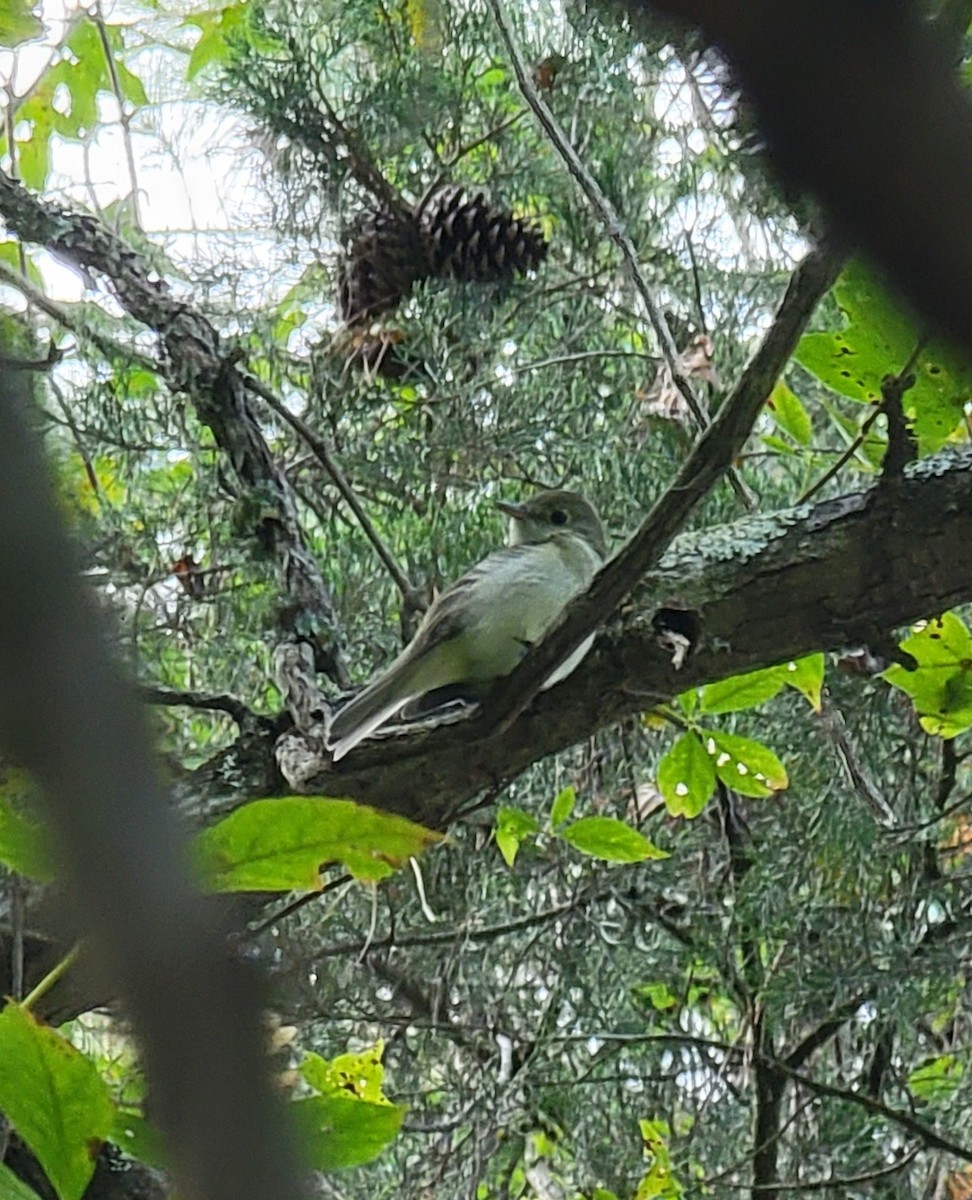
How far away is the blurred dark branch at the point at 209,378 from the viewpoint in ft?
3.89

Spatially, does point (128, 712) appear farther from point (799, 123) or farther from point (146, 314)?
point (146, 314)

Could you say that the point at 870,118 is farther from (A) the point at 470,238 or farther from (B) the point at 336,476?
(A) the point at 470,238

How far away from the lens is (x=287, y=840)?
1.54 ft

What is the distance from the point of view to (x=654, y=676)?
981 mm

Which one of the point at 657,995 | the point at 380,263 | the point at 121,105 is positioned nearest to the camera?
the point at 657,995

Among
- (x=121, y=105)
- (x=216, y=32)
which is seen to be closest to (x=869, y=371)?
(x=216, y=32)

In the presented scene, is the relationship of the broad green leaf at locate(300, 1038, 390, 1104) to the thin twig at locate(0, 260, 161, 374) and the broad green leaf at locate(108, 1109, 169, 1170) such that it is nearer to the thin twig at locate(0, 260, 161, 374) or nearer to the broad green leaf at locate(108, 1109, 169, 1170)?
the broad green leaf at locate(108, 1109, 169, 1170)

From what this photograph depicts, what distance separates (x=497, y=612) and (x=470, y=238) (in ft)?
1.10

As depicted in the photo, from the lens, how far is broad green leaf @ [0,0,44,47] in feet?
3.11

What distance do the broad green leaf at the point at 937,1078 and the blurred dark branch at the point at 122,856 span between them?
104cm

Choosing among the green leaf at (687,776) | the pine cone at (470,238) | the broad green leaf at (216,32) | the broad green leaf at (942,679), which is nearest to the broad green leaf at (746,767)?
the green leaf at (687,776)

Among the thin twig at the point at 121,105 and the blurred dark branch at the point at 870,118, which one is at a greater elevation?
the thin twig at the point at 121,105

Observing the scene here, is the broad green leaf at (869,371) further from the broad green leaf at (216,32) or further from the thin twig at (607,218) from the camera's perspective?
the broad green leaf at (216,32)

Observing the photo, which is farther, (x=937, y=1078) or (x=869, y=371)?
(x=937, y=1078)
